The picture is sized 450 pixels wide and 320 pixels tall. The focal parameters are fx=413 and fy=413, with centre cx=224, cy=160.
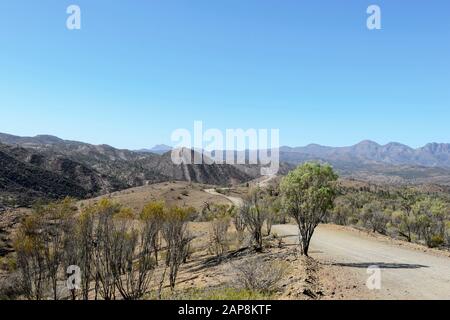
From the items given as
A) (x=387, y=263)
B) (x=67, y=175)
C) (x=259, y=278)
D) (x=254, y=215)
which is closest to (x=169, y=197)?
(x=67, y=175)

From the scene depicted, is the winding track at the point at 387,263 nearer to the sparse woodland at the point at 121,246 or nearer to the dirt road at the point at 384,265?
the dirt road at the point at 384,265

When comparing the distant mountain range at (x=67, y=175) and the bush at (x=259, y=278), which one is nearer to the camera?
the bush at (x=259, y=278)

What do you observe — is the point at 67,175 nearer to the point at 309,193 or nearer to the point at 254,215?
the point at 254,215

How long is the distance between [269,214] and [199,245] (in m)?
6.49

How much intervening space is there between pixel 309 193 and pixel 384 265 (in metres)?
4.80

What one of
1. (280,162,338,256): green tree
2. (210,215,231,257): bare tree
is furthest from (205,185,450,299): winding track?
(210,215,231,257): bare tree

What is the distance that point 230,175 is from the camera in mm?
187250

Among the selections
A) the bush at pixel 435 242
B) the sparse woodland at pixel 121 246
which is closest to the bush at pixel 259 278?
the sparse woodland at pixel 121 246

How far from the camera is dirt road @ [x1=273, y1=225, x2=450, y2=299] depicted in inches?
570

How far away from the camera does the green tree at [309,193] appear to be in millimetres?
20812

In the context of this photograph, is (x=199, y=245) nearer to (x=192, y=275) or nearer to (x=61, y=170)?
(x=192, y=275)

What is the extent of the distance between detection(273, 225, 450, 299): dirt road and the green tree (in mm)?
2106

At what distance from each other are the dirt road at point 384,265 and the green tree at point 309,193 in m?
2.11
